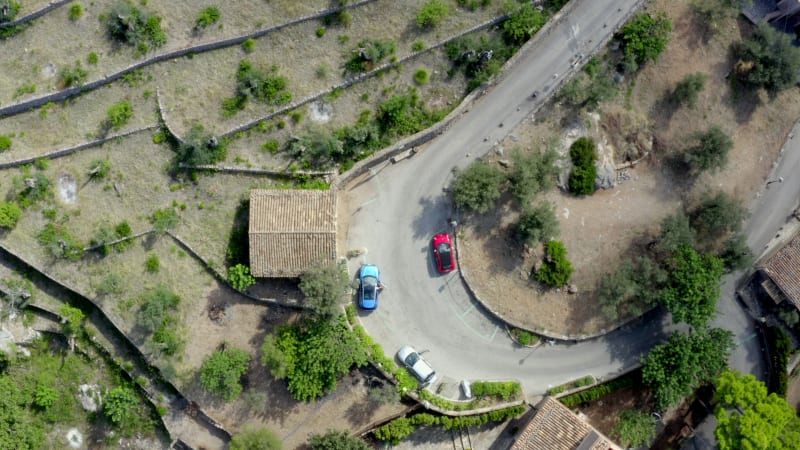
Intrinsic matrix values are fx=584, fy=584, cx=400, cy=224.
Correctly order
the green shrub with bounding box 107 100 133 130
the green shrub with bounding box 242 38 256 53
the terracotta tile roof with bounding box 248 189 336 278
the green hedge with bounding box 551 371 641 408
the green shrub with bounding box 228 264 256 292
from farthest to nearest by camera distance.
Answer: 1. the green hedge with bounding box 551 371 641 408
2. the green shrub with bounding box 242 38 256 53
3. the green shrub with bounding box 107 100 133 130
4. the green shrub with bounding box 228 264 256 292
5. the terracotta tile roof with bounding box 248 189 336 278

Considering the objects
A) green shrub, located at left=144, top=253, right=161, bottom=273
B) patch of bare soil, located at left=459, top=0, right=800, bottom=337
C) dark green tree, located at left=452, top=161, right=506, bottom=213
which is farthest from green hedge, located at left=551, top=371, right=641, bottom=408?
green shrub, located at left=144, top=253, right=161, bottom=273

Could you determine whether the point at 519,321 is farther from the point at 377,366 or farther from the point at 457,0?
the point at 457,0

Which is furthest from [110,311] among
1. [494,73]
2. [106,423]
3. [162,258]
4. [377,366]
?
[494,73]

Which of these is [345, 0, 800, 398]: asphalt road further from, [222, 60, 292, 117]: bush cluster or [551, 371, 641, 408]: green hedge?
[222, 60, 292, 117]: bush cluster

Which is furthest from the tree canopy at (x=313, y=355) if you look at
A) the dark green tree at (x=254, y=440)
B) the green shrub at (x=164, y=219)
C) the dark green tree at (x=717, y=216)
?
the dark green tree at (x=717, y=216)

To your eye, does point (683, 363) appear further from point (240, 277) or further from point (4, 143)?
point (4, 143)

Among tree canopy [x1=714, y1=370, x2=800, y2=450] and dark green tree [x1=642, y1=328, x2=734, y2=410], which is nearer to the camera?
tree canopy [x1=714, y1=370, x2=800, y2=450]
